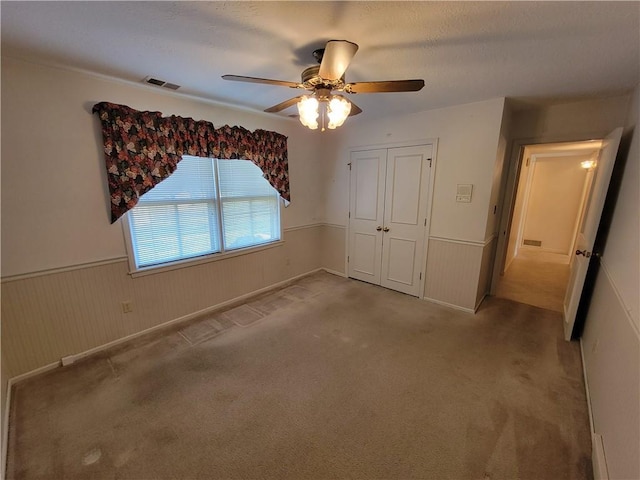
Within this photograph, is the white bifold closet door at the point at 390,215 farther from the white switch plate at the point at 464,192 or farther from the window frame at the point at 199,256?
the window frame at the point at 199,256

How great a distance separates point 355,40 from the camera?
5.28 ft

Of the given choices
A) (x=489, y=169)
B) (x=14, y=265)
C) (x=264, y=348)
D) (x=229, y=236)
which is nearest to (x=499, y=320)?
(x=489, y=169)

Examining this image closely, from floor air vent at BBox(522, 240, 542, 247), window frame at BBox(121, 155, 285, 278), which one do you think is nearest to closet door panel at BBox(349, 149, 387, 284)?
window frame at BBox(121, 155, 285, 278)

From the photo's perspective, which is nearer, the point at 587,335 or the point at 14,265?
the point at 14,265

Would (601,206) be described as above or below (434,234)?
above

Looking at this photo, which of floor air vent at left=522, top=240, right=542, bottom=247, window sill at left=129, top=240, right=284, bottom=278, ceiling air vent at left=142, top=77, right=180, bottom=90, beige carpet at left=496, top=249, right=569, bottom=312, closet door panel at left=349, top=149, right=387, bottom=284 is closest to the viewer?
ceiling air vent at left=142, top=77, right=180, bottom=90

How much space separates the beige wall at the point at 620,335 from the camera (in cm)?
121

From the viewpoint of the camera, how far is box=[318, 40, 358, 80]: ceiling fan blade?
1297 millimetres

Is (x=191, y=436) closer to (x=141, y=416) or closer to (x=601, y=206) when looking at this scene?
(x=141, y=416)

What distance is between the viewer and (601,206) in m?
2.34

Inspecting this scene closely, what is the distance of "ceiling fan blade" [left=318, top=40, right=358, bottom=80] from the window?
6.42 feet

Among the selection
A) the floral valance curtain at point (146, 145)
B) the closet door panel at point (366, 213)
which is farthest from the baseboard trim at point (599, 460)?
the floral valance curtain at point (146, 145)

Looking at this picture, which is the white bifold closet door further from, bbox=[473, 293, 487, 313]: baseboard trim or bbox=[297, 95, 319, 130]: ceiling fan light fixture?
bbox=[297, 95, 319, 130]: ceiling fan light fixture

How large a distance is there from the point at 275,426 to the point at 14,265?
2.24 meters
